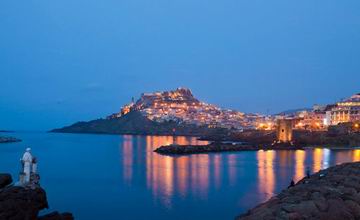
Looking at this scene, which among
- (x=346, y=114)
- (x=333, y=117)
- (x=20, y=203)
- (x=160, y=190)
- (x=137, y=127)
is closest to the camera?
(x=20, y=203)

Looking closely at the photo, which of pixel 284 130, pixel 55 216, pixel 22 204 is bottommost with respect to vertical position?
pixel 55 216

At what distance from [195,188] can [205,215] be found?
21.4 ft

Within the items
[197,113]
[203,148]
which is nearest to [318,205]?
[203,148]

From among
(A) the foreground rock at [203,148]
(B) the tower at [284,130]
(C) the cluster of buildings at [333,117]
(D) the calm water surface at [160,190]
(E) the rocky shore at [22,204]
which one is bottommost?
(D) the calm water surface at [160,190]

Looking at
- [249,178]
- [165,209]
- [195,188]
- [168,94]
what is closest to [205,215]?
[165,209]

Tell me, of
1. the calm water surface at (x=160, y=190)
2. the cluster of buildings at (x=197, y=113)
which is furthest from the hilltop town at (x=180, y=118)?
the calm water surface at (x=160, y=190)

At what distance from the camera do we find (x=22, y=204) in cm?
972

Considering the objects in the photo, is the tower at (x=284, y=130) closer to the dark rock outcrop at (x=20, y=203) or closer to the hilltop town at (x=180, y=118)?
the hilltop town at (x=180, y=118)

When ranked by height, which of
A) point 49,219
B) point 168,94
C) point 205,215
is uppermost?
point 168,94

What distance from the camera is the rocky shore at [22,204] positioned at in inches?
364

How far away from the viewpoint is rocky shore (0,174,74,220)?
30.3 feet

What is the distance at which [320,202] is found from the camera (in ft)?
31.4

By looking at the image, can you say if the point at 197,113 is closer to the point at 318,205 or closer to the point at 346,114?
the point at 346,114

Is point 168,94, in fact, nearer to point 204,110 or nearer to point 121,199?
point 204,110
